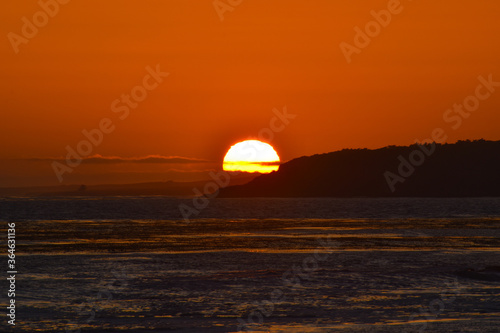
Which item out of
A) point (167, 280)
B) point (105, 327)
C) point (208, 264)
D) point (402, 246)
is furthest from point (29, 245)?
point (105, 327)

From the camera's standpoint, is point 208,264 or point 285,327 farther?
point 208,264

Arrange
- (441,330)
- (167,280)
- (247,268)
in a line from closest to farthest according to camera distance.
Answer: (441,330) < (167,280) < (247,268)

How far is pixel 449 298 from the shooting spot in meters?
29.9

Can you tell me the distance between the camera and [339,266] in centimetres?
4216

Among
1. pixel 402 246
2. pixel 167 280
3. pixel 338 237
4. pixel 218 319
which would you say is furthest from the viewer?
pixel 338 237

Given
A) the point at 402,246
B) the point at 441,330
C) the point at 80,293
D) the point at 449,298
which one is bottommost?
the point at 441,330

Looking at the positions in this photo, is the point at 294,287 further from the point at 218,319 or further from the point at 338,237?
the point at 338,237

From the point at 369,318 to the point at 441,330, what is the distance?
2.91m

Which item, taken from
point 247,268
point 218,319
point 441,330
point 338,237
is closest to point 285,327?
point 218,319

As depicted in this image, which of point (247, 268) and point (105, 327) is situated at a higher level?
point (247, 268)

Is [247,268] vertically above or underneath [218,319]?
above

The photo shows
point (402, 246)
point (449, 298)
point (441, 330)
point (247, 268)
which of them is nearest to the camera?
point (441, 330)

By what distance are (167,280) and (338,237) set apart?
3377 centimetres

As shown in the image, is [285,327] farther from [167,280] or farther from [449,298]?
[167,280]
